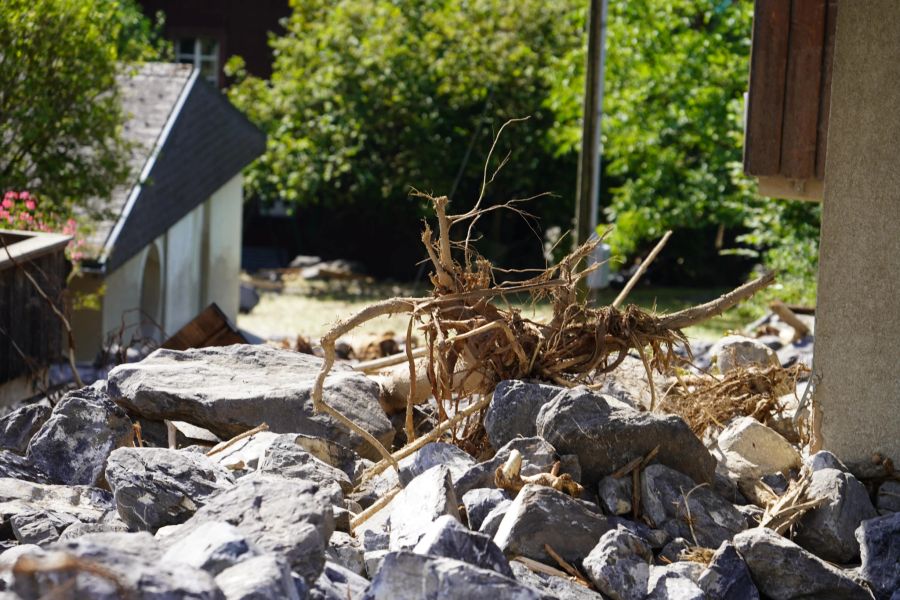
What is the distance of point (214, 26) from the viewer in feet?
92.0

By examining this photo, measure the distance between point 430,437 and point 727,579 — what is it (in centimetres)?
146

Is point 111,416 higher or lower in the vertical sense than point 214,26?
lower

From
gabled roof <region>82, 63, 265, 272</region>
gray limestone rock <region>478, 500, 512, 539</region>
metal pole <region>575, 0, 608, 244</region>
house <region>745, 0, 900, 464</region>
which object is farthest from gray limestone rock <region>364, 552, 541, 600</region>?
metal pole <region>575, 0, 608, 244</region>

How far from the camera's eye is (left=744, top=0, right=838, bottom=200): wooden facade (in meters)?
6.16

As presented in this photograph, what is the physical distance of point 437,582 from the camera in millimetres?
3393

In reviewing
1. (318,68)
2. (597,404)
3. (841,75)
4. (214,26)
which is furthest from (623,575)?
(214,26)

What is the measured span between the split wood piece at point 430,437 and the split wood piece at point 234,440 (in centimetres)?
51

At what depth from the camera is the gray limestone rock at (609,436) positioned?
192 inches

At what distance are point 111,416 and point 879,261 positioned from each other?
129 inches

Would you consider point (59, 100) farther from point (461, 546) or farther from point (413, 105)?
point (413, 105)

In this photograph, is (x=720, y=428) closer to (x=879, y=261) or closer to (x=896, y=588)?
(x=879, y=261)

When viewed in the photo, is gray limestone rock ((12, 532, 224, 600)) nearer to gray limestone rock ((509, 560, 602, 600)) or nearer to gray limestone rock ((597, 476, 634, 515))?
gray limestone rock ((509, 560, 602, 600))

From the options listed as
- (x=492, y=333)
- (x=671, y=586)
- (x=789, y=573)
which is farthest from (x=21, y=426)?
(x=789, y=573)

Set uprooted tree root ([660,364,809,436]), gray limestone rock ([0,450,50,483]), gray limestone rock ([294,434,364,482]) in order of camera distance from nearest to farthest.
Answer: gray limestone rock ([0,450,50,483])
gray limestone rock ([294,434,364,482])
uprooted tree root ([660,364,809,436])
